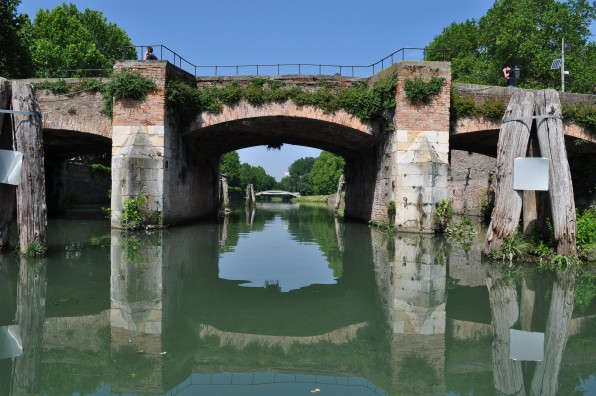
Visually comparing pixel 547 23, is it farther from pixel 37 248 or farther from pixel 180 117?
pixel 37 248

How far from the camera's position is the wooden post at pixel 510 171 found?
9281 mm

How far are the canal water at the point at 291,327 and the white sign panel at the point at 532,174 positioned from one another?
1.61 m

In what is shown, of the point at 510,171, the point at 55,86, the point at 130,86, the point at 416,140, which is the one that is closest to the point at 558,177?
the point at 510,171

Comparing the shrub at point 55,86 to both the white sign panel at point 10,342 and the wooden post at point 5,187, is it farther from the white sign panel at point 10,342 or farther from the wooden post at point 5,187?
the white sign panel at point 10,342

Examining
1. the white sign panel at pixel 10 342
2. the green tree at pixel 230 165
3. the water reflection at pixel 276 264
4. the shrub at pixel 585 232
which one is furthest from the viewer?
the green tree at pixel 230 165

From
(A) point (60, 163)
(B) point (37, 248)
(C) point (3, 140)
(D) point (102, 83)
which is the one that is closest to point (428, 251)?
(B) point (37, 248)

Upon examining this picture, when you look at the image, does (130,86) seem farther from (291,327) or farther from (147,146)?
(291,327)

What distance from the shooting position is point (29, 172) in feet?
28.3

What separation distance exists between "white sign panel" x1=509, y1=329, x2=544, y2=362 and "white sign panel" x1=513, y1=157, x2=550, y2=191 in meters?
4.74

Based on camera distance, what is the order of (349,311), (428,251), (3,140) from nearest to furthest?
(349,311), (3,140), (428,251)

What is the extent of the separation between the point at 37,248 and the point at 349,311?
6170 mm

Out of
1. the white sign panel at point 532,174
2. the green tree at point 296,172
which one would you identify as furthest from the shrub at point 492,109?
the green tree at point 296,172

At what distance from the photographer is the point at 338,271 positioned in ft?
27.2

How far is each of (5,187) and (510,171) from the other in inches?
381
